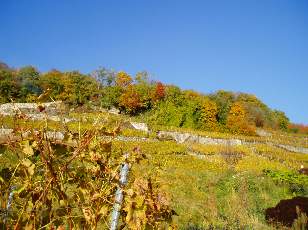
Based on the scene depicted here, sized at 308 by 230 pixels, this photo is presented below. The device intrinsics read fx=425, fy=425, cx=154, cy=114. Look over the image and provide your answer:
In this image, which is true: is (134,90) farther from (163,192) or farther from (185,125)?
(163,192)


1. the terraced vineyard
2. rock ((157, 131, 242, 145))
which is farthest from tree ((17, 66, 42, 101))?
the terraced vineyard

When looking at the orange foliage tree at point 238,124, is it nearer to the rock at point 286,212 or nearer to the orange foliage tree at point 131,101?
the orange foliage tree at point 131,101

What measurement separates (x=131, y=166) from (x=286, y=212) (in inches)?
370

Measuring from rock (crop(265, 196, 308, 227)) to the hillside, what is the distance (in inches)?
8.3

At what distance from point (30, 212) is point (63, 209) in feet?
0.90

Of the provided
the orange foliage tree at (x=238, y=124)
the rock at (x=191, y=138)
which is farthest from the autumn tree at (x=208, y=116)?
the rock at (x=191, y=138)

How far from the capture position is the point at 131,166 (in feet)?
11.1

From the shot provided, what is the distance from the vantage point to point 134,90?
5416 cm

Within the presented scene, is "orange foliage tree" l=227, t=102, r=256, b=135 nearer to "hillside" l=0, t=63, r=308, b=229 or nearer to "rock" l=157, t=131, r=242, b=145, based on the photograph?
"hillside" l=0, t=63, r=308, b=229

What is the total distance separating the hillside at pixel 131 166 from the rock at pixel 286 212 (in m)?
0.21

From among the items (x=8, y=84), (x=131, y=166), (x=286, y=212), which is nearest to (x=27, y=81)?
(x=8, y=84)

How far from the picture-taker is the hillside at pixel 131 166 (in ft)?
9.53

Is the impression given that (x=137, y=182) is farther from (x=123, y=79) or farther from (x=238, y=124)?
(x=123, y=79)

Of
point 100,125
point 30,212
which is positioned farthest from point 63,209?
point 100,125
